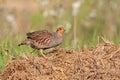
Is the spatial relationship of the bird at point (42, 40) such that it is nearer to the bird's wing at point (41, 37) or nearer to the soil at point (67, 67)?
the bird's wing at point (41, 37)

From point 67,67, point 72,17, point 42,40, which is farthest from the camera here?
point 72,17

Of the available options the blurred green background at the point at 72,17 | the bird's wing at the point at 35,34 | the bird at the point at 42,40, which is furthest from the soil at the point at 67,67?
the blurred green background at the point at 72,17

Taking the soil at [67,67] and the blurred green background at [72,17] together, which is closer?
the soil at [67,67]

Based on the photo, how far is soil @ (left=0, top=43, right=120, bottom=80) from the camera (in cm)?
705

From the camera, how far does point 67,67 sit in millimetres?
7348

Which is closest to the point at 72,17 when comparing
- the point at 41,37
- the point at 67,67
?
the point at 41,37

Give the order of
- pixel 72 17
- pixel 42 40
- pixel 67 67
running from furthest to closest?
pixel 72 17 → pixel 42 40 → pixel 67 67

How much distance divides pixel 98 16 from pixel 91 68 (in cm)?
760

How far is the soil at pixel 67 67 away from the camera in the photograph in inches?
278

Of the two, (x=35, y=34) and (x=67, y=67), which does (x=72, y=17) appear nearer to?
(x=35, y=34)

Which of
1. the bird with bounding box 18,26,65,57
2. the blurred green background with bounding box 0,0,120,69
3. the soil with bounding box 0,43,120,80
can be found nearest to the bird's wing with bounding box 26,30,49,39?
the bird with bounding box 18,26,65,57

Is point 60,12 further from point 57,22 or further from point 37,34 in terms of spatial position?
point 37,34

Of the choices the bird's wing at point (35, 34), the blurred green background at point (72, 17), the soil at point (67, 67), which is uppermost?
the blurred green background at point (72, 17)

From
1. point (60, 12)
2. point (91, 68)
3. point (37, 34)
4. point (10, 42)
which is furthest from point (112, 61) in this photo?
point (60, 12)
